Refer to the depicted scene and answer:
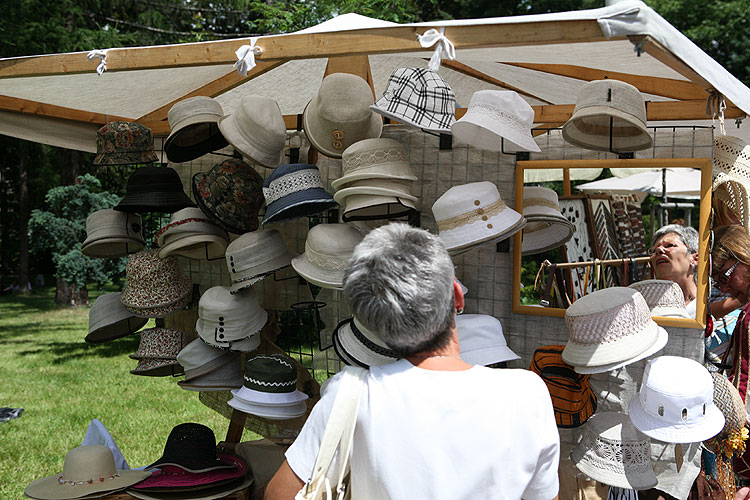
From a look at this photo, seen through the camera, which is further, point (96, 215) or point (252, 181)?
Answer: point (96, 215)

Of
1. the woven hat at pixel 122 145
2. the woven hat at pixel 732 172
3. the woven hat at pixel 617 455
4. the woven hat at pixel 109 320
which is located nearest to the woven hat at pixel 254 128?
the woven hat at pixel 122 145

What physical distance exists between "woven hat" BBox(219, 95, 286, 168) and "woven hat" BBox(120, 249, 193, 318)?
0.96 m

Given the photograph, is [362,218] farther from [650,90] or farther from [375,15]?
[375,15]

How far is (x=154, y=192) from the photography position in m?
3.87

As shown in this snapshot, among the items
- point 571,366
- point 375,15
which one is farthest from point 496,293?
point 375,15

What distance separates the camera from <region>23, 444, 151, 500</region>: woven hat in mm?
2988

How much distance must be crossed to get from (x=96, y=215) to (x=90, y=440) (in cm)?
135

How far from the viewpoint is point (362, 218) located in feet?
10.0

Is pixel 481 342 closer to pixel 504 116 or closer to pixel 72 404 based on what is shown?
pixel 504 116

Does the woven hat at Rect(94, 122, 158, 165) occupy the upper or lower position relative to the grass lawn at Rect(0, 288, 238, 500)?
upper

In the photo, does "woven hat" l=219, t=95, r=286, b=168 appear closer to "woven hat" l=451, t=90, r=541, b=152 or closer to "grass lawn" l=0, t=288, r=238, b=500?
"woven hat" l=451, t=90, r=541, b=152

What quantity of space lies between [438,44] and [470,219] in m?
0.74

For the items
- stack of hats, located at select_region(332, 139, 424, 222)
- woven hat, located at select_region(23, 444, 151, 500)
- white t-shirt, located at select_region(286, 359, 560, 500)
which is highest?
stack of hats, located at select_region(332, 139, 424, 222)

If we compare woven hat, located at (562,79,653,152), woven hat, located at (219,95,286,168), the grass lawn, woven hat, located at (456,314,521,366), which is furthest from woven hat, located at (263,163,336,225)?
the grass lawn
